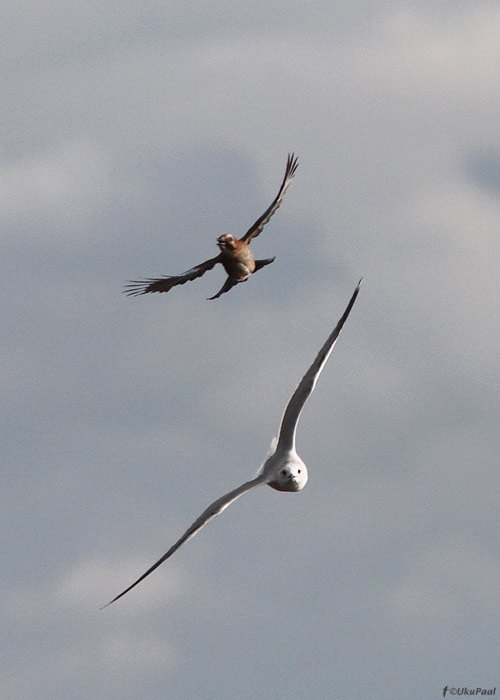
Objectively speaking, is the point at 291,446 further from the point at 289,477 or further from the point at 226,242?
the point at 226,242

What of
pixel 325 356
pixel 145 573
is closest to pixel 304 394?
pixel 325 356

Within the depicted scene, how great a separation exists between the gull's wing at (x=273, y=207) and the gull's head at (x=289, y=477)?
8082 millimetres

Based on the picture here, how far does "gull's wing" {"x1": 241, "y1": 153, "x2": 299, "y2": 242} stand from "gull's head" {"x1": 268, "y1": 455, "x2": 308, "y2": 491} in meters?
8.08

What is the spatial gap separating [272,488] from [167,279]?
8066 mm

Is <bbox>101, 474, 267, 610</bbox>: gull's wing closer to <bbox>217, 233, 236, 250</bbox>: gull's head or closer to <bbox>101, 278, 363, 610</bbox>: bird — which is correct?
<bbox>101, 278, 363, 610</bbox>: bird

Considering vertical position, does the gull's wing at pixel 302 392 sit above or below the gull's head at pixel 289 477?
above

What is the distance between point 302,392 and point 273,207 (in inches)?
307

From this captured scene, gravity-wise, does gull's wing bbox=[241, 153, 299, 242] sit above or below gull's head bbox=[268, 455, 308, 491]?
above

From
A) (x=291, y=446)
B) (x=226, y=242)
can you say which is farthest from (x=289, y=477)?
(x=226, y=242)

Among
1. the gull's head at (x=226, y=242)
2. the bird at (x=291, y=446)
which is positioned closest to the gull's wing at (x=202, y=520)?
the bird at (x=291, y=446)

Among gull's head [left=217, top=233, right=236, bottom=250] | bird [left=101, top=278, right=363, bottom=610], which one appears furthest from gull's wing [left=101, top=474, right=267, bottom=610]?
gull's head [left=217, top=233, right=236, bottom=250]

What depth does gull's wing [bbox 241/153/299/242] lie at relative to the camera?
98188 mm

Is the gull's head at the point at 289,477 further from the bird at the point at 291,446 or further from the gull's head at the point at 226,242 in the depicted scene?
the gull's head at the point at 226,242

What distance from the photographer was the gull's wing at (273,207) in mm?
98188
